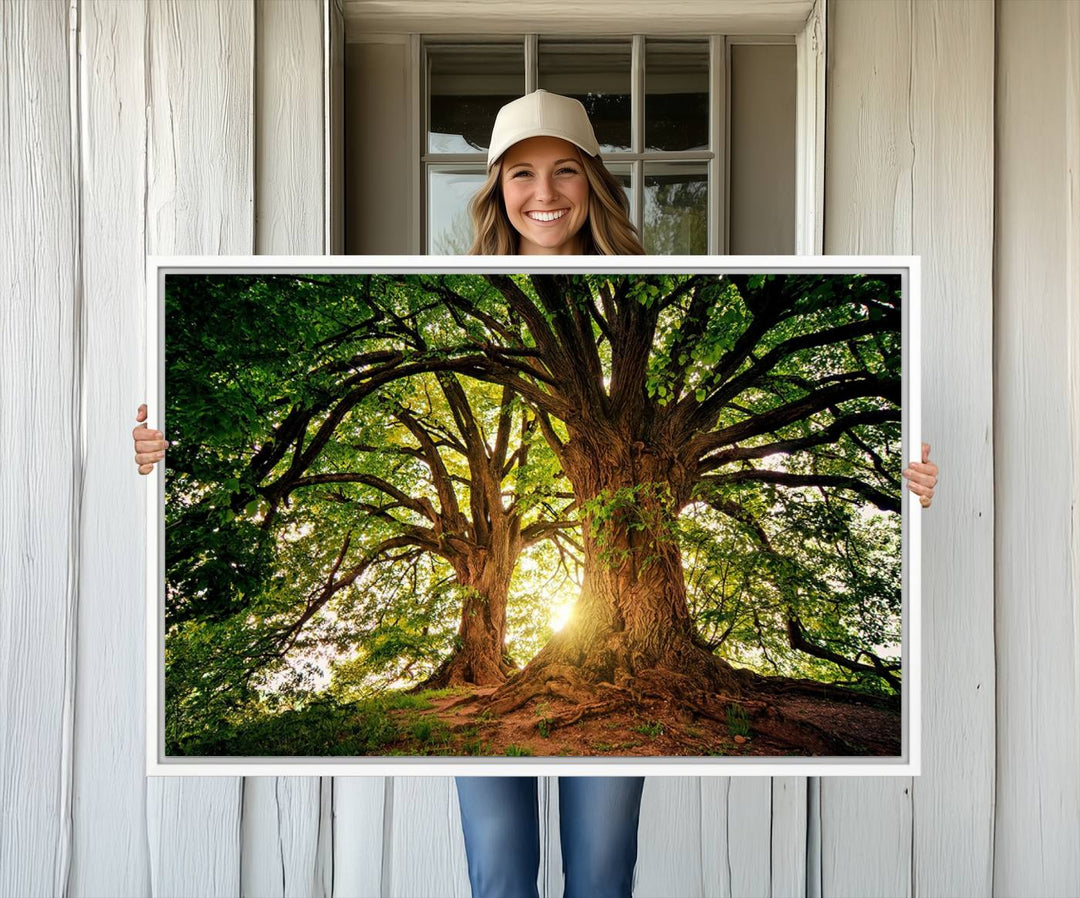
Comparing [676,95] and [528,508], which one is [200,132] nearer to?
[676,95]

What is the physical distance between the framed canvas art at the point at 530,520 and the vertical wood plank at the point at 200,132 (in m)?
0.73

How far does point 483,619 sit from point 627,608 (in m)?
0.29

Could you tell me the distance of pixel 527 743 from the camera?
1.67 m

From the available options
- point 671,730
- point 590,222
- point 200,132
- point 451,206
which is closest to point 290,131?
point 200,132

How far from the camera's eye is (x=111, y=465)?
7.66 ft

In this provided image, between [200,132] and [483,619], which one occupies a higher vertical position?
[200,132]

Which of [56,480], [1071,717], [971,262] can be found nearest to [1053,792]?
[1071,717]

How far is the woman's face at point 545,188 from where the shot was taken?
77.4 inches

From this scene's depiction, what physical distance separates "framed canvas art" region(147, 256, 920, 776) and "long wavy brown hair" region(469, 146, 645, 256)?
36 cm

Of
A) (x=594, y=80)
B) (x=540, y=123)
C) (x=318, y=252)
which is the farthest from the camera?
(x=594, y=80)

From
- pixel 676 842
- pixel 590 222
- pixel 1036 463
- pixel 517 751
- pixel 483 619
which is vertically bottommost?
pixel 676 842

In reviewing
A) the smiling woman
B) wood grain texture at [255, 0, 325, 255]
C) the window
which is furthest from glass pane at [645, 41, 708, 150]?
wood grain texture at [255, 0, 325, 255]

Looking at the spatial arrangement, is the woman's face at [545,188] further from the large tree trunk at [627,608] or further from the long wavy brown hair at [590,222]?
the large tree trunk at [627,608]

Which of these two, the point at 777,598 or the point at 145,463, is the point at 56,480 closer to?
the point at 145,463
